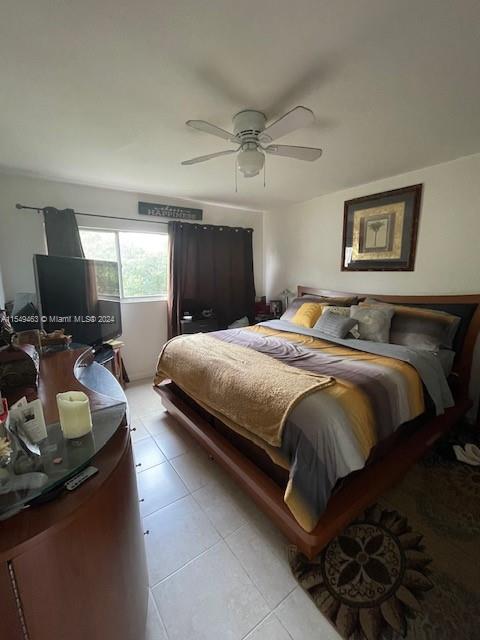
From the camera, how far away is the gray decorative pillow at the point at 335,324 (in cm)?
260

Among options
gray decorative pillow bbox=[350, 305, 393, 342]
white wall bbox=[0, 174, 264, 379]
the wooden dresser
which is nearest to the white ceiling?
white wall bbox=[0, 174, 264, 379]

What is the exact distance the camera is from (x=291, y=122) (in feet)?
4.73

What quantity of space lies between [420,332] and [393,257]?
1.00 meters

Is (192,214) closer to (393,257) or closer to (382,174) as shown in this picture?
(382,174)

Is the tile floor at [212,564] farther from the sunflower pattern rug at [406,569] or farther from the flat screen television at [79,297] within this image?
the flat screen television at [79,297]

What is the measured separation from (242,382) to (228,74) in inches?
66.2

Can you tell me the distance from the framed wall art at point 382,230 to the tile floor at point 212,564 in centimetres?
269

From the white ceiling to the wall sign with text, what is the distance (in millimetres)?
1060

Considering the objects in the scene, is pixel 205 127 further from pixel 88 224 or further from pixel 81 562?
pixel 88 224

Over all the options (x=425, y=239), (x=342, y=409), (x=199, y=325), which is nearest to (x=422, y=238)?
(x=425, y=239)

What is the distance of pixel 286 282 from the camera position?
14.1 ft

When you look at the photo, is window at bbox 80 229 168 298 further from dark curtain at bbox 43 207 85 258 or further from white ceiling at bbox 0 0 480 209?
white ceiling at bbox 0 0 480 209

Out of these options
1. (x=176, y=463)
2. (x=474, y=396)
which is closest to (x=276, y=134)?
(x=176, y=463)

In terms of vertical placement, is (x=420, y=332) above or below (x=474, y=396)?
above
